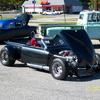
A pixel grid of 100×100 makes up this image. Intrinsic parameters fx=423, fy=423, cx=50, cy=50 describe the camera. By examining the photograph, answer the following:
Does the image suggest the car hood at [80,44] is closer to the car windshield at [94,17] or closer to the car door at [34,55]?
the car door at [34,55]

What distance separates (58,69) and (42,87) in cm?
117

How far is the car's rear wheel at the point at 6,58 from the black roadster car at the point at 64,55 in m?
0.37

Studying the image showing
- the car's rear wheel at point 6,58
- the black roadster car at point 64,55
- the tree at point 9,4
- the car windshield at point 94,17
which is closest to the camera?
the black roadster car at point 64,55

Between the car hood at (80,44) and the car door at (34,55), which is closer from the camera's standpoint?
the car hood at (80,44)

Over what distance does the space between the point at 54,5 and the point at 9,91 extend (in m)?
106

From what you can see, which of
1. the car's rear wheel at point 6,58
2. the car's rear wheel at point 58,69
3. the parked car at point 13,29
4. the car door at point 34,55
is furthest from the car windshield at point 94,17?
the car's rear wheel at point 58,69

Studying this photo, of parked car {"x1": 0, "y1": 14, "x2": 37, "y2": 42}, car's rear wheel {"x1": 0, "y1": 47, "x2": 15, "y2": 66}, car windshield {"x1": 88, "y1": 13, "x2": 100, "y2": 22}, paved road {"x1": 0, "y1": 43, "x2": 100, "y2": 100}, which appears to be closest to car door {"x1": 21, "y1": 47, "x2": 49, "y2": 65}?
paved road {"x1": 0, "y1": 43, "x2": 100, "y2": 100}

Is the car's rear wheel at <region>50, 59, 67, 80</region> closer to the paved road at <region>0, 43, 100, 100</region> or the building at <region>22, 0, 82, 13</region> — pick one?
the paved road at <region>0, 43, 100, 100</region>

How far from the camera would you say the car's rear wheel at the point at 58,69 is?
10.8 meters

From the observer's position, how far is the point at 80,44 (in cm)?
1138

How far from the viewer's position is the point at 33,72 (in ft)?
39.5

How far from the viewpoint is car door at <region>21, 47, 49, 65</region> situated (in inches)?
456

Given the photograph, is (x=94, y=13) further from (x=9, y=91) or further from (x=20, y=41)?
(x=9, y=91)

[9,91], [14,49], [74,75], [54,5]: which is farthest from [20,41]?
[54,5]
